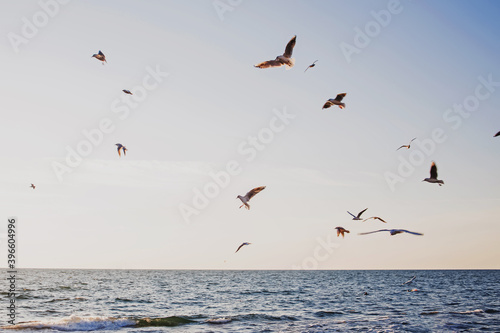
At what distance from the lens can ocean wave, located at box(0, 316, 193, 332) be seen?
21203 millimetres

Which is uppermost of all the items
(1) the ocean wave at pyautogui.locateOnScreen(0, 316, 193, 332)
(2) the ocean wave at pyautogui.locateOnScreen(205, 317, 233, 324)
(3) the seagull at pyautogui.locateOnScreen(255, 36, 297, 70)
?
(3) the seagull at pyautogui.locateOnScreen(255, 36, 297, 70)

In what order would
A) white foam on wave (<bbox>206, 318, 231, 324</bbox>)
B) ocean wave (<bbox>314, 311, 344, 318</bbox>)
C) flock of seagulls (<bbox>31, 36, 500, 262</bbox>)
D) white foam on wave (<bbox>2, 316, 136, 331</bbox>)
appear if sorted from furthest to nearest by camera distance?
ocean wave (<bbox>314, 311, 344, 318</bbox>) → white foam on wave (<bbox>206, 318, 231, 324</bbox>) → white foam on wave (<bbox>2, 316, 136, 331</bbox>) → flock of seagulls (<bbox>31, 36, 500, 262</bbox>)

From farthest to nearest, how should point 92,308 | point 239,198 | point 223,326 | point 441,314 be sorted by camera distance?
point 92,308 → point 441,314 → point 223,326 → point 239,198

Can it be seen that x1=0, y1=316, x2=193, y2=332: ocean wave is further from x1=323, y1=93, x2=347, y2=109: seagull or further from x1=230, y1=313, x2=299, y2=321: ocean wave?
x1=323, y1=93, x2=347, y2=109: seagull

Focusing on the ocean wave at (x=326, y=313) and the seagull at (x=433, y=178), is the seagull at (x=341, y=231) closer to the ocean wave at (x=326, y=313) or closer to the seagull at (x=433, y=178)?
the seagull at (x=433, y=178)

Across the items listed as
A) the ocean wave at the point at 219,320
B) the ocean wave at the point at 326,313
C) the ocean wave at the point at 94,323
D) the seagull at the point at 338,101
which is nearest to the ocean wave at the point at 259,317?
the ocean wave at the point at 219,320

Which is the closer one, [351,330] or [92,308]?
[351,330]

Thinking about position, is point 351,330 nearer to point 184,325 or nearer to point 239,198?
point 184,325

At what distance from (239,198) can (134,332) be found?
1036 cm

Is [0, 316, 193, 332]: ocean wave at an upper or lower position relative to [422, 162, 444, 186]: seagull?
lower

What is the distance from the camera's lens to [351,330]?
66.2ft

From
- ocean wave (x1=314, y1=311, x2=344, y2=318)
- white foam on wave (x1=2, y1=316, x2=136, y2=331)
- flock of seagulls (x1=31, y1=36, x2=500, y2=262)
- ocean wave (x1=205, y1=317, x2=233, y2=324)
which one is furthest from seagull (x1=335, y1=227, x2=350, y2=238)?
white foam on wave (x1=2, y1=316, x2=136, y2=331)

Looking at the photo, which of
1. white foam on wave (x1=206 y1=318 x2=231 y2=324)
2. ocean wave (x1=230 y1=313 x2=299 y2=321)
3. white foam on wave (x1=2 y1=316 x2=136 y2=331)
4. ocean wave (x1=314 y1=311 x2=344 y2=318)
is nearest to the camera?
white foam on wave (x1=2 y1=316 x2=136 y2=331)

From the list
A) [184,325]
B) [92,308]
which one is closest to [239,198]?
[184,325]
